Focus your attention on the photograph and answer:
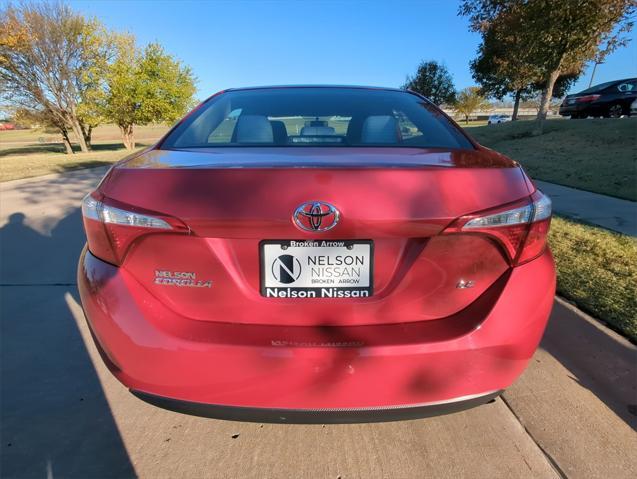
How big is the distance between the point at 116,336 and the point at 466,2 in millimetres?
17384

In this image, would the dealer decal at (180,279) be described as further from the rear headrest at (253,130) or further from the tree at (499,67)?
the tree at (499,67)

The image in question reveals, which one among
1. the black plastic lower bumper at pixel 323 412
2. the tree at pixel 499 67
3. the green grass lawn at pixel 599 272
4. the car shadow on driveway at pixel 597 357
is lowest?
the car shadow on driveway at pixel 597 357

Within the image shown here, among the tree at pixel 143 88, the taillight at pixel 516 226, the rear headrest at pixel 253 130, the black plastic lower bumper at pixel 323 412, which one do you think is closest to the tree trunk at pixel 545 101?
the rear headrest at pixel 253 130

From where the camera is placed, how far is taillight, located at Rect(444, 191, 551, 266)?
151cm

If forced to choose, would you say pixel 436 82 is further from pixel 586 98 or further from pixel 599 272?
pixel 599 272

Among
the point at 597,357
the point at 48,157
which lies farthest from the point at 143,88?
the point at 597,357

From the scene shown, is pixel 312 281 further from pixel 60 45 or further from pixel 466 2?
pixel 60 45

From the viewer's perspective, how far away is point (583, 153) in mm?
10773

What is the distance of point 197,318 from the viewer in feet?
5.16

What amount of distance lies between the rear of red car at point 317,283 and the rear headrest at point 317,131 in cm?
114

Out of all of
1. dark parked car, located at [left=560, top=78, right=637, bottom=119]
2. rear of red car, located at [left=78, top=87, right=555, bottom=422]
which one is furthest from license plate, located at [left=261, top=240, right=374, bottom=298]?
dark parked car, located at [left=560, top=78, right=637, bottom=119]

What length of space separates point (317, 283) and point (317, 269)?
5cm

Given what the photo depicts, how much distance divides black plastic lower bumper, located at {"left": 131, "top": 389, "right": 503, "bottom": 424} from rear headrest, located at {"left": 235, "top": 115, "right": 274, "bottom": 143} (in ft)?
4.16

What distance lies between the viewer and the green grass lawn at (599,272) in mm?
2979
